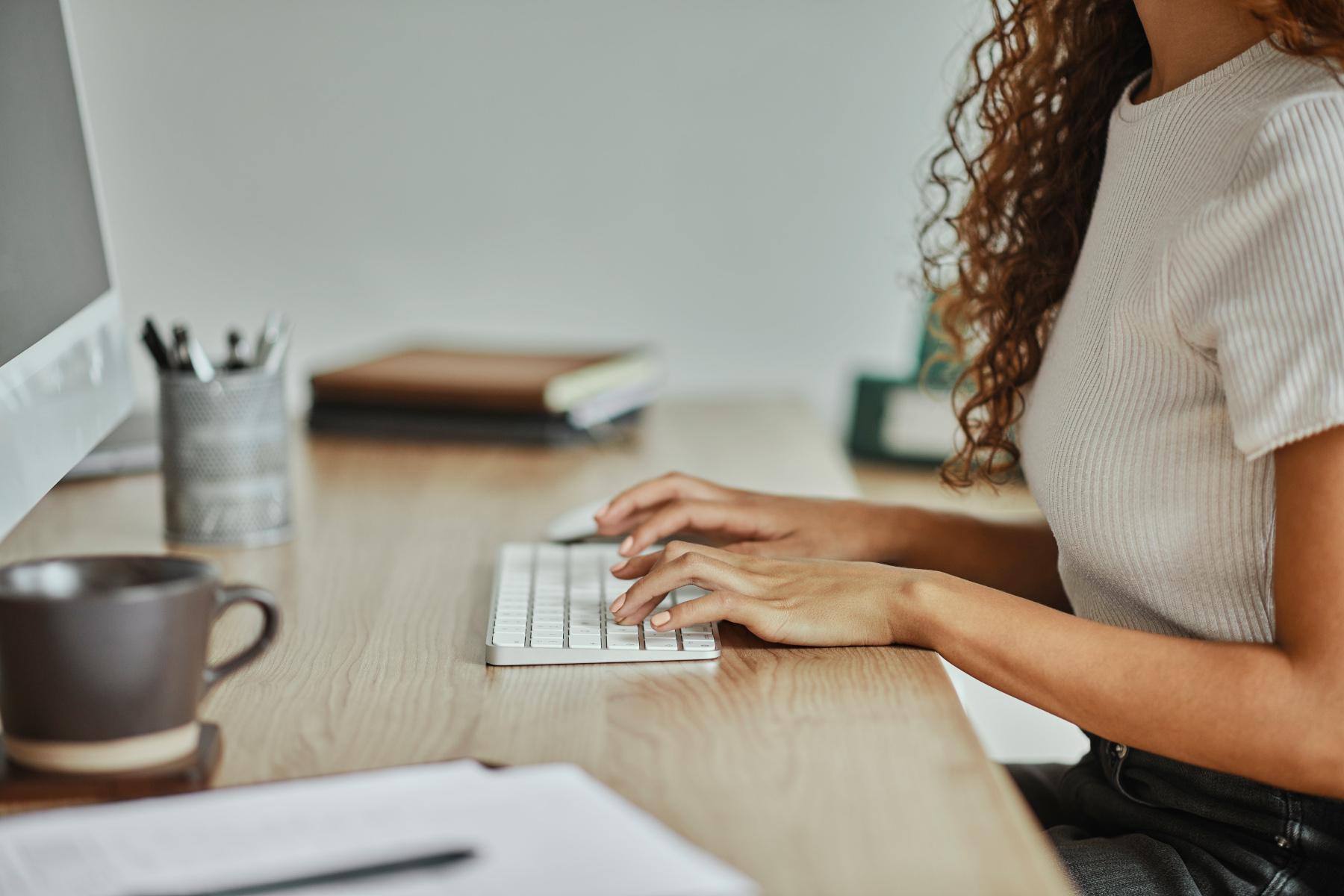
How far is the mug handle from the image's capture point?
1.96ft

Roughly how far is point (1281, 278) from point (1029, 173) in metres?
0.47

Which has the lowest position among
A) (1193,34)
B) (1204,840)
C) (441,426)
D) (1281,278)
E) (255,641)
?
(1204,840)

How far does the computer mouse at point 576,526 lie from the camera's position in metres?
1.03

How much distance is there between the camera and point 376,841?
1.56 ft

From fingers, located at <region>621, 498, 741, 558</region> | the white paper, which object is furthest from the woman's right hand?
the white paper

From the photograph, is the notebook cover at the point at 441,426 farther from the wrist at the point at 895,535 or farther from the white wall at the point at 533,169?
the wrist at the point at 895,535

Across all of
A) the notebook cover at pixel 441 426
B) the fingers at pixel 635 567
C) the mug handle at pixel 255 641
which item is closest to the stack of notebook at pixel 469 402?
the notebook cover at pixel 441 426

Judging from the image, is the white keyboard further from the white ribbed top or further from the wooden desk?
the white ribbed top

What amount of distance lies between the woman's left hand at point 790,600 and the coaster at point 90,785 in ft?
0.90

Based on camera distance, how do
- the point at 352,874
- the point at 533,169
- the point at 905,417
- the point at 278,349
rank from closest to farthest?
the point at 352,874
the point at 278,349
the point at 905,417
the point at 533,169

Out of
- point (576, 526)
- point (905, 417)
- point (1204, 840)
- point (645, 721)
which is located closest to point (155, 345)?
point (576, 526)

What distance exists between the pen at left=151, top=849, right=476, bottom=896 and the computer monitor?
339 mm

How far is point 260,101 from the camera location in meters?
1.81

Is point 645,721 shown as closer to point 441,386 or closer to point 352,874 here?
point 352,874
